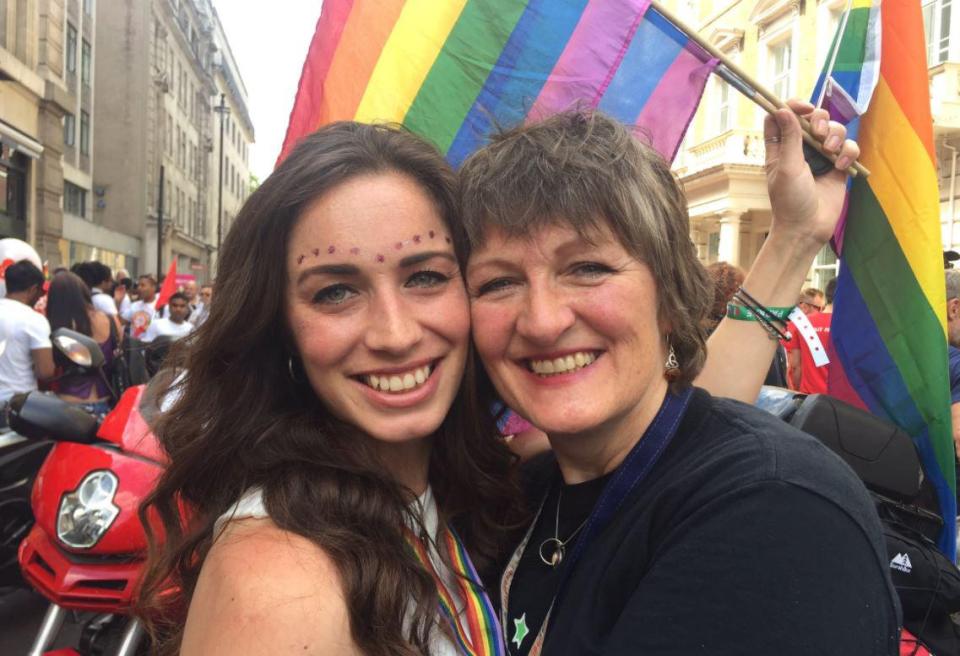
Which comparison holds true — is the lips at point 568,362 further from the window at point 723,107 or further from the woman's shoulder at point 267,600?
the window at point 723,107

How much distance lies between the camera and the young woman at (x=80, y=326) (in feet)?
18.8

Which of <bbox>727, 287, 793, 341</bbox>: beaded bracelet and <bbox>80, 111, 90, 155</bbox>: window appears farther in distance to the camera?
<bbox>80, 111, 90, 155</bbox>: window

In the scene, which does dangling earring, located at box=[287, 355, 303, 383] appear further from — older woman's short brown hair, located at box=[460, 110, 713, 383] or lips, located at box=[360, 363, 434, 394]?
older woman's short brown hair, located at box=[460, 110, 713, 383]

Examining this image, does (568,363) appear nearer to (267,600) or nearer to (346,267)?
(346,267)

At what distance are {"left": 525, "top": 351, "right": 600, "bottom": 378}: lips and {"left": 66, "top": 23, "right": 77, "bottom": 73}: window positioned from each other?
32.6m

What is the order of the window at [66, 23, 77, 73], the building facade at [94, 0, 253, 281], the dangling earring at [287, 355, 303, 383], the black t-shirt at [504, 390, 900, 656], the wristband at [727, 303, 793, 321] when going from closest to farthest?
the black t-shirt at [504, 390, 900, 656]
the dangling earring at [287, 355, 303, 383]
the wristband at [727, 303, 793, 321]
the window at [66, 23, 77, 73]
the building facade at [94, 0, 253, 281]

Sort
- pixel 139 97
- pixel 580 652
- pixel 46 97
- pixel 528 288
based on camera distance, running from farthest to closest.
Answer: pixel 139 97
pixel 46 97
pixel 528 288
pixel 580 652

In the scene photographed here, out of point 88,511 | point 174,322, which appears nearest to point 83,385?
point 88,511

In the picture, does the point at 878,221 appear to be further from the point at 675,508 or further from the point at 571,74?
the point at 675,508

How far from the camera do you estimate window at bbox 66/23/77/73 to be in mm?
29108

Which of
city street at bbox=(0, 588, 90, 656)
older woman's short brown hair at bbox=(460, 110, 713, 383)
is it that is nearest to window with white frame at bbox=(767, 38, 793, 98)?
city street at bbox=(0, 588, 90, 656)

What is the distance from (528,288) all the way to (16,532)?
391 centimetres

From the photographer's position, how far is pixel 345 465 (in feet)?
5.60

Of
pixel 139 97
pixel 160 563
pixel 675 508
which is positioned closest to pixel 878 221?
pixel 675 508
